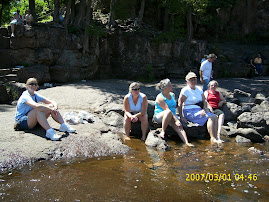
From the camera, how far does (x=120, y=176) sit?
192 inches

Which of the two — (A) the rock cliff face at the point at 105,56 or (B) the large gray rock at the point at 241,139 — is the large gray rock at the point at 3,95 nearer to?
(A) the rock cliff face at the point at 105,56

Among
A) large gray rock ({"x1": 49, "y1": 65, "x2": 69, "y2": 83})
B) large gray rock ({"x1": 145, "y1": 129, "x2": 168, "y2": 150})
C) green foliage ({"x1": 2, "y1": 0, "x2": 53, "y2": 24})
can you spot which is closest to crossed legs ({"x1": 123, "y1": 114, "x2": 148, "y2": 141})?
large gray rock ({"x1": 145, "y1": 129, "x2": 168, "y2": 150})

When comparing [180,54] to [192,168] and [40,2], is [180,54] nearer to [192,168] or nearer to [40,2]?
[192,168]

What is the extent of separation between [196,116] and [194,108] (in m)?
0.21

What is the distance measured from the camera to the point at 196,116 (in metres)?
7.55

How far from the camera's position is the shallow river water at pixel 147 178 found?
4.17 metres

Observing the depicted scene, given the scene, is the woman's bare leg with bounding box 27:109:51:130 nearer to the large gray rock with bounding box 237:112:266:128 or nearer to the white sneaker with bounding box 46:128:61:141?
the white sneaker with bounding box 46:128:61:141

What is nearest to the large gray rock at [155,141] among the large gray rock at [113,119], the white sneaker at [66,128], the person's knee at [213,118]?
the large gray rock at [113,119]

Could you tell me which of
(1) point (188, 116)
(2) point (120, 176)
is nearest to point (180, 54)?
(1) point (188, 116)

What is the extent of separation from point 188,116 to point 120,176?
3.31 m

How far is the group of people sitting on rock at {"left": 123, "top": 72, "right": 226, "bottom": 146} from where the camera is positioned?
23.4 ft

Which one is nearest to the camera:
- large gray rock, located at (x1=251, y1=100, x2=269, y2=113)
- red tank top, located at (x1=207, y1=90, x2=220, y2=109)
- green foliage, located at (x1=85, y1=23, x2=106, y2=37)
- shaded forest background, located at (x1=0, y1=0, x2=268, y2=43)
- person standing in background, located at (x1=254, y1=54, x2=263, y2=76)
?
red tank top, located at (x1=207, y1=90, x2=220, y2=109)

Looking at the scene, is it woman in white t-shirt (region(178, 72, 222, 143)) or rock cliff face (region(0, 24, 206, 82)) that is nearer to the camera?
woman in white t-shirt (region(178, 72, 222, 143))

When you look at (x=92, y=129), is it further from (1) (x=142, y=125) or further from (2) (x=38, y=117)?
(2) (x=38, y=117)
